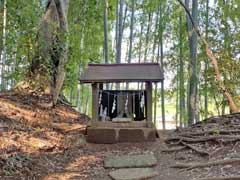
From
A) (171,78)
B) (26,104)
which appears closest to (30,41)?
(26,104)

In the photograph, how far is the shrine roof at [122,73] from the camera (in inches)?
283

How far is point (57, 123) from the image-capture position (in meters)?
8.24

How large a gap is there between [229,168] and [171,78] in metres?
11.3

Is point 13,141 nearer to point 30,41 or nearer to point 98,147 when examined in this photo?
point 98,147

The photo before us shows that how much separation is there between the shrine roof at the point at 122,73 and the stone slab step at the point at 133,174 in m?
2.32

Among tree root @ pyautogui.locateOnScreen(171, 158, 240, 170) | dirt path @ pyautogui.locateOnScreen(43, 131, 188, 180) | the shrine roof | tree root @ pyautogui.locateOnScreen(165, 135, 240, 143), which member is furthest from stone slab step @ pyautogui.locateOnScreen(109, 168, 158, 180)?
the shrine roof

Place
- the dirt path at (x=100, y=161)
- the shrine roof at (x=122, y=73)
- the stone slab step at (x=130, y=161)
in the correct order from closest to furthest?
the dirt path at (x=100, y=161) → the stone slab step at (x=130, y=161) → the shrine roof at (x=122, y=73)

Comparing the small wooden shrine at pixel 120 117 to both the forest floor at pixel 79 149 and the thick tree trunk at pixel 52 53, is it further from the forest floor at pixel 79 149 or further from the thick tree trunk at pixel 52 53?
the thick tree trunk at pixel 52 53

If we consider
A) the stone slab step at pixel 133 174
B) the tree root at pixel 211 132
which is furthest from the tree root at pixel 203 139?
the stone slab step at pixel 133 174

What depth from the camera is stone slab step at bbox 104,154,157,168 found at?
568 centimetres

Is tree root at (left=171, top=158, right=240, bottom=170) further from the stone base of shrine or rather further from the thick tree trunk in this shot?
the thick tree trunk

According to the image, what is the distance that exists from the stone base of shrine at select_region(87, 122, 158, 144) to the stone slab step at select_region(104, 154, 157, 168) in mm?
1065

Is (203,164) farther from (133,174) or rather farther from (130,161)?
(130,161)

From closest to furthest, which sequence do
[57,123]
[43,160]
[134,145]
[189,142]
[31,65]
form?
1. [43,160]
2. [189,142]
3. [134,145]
4. [57,123]
5. [31,65]
